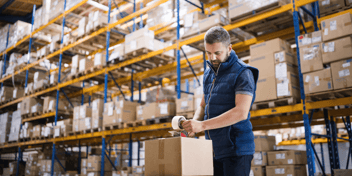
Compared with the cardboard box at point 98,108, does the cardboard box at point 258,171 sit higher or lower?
lower

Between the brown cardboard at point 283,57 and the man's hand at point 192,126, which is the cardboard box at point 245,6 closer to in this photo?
the brown cardboard at point 283,57

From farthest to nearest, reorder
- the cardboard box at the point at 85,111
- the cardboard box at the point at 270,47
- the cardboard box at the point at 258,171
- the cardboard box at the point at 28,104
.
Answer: the cardboard box at the point at 28,104, the cardboard box at the point at 85,111, the cardboard box at the point at 258,171, the cardboard box at the point at 270,47

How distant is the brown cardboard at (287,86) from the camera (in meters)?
4.79

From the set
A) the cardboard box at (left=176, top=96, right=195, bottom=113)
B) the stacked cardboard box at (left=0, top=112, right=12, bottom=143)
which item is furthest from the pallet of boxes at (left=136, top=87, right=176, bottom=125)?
the stacked cardboard box at (left=0, top=112, right=12, bottom=143)

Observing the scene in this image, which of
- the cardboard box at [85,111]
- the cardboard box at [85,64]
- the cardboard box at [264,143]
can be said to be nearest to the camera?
the cardboard box at [264,143]

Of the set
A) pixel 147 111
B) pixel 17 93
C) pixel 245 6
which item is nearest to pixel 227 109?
pixel 245 6

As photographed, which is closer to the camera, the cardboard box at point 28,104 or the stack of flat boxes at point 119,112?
the stack of flat boxes at point 119,112

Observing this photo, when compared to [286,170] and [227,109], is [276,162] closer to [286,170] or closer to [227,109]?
[286,170]

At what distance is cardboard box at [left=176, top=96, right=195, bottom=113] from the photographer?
6121mm

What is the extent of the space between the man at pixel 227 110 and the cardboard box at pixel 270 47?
3445 mm

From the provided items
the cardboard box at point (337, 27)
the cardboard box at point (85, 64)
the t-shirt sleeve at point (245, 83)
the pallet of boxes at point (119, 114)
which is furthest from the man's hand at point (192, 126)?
the cardboard box at point (85, 64)

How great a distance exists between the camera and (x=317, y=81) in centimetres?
450

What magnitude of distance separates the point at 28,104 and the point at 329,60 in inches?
414

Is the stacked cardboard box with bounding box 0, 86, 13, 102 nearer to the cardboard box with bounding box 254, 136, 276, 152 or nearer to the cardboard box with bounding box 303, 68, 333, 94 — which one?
the cardboard box with bounding box 254, 136, 276, 152
